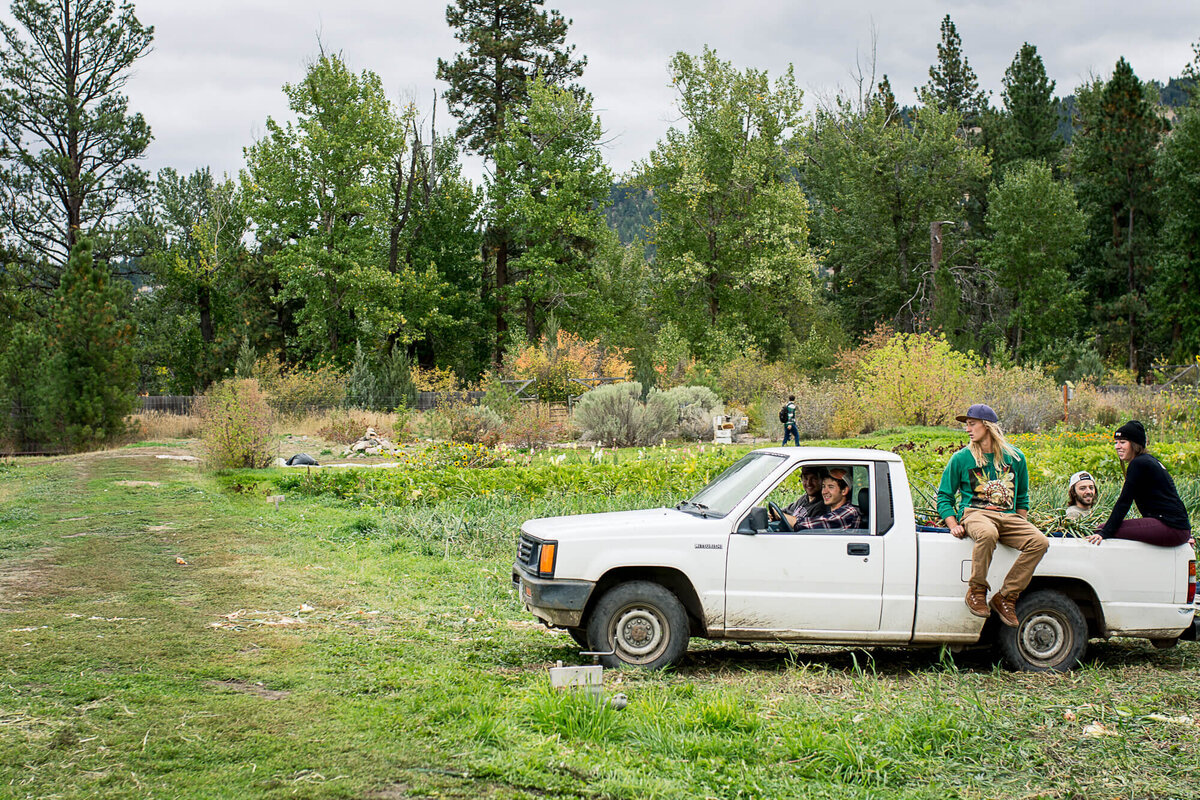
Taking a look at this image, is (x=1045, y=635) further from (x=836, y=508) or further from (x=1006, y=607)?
(x=836, y=508)

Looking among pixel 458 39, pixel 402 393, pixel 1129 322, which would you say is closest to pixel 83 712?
pixel 402 393

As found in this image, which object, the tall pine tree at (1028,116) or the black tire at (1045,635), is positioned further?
the tall pine tree at (1028,116)

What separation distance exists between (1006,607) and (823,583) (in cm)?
137

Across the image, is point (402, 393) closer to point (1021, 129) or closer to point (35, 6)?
point (35, 6)

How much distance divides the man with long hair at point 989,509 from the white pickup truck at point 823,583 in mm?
142

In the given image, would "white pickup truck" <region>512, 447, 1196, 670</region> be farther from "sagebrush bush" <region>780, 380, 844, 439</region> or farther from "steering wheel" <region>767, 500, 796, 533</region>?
"sagebrush bush" <region>780, 380, 844, 439</region>

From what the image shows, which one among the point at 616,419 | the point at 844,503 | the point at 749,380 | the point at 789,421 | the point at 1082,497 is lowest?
the point at 844,503

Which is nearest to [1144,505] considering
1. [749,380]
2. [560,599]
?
[560,599]

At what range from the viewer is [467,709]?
5.57 m

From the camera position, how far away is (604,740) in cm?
518

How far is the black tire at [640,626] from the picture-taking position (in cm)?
681

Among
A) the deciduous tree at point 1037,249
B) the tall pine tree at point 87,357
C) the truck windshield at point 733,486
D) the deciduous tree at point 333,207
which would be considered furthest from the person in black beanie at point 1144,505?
the deciduous tree at point 1037,249

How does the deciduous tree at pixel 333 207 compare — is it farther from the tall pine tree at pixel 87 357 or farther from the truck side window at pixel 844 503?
the truck side window at pixel 844 503

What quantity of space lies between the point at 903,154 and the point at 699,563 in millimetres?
50679
